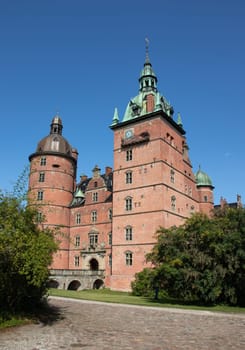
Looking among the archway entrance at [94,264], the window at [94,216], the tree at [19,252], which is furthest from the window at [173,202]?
the tree at [19,252]

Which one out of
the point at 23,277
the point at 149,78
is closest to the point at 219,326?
the point at 23,277

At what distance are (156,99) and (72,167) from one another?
1624cm

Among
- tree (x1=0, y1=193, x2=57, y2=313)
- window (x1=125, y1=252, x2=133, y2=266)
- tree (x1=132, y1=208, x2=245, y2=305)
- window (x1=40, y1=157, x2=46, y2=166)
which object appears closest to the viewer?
tree (x1=0, y1=193, x2=57, y2=313)

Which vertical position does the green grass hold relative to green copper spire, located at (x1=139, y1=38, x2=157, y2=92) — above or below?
below

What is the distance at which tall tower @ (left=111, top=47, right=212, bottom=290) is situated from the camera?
32750 millimetres

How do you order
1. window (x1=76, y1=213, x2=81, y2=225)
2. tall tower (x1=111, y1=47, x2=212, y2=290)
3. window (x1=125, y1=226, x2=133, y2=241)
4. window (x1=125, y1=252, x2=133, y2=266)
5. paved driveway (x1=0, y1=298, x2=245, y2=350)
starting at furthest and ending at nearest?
window (x1=76, y1=213, x2=81, y2=225)
window (x1=125, y1=226, x2=133, y2=241)
window (x1=125, y1=252, x2=133, y2=266)
tall tower (x1=111, y1=47, x2=212, y2=290)
paved driveway (x1=0, y1=298, x2=245, y2=350)

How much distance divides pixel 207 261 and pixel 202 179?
25.0 m

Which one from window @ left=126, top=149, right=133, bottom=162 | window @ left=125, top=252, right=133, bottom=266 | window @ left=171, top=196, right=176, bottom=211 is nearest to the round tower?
window @ left=171, top=196, right=176, bottom=211

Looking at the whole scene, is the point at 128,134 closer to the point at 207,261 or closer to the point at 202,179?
the point at 202,179

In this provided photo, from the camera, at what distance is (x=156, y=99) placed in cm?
3734

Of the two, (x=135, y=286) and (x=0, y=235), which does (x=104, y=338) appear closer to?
(x=0, y=235)

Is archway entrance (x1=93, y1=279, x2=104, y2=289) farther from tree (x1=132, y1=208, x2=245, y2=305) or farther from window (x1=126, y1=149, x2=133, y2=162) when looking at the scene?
tree (x1=132, y1=208, x2=245, y2=305)

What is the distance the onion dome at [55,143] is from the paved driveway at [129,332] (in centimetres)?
3111

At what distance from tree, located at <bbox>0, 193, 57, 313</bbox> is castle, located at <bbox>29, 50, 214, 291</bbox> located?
17.8 meters
